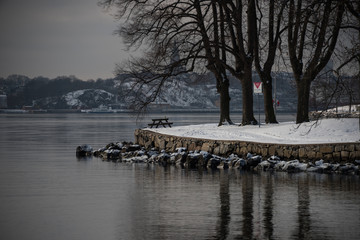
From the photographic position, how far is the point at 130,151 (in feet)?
109

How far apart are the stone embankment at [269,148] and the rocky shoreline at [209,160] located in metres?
0.32

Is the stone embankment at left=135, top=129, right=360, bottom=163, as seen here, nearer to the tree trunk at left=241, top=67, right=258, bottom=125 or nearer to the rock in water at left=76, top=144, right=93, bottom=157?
the rock in water at left=76, top=144, right=93, bottom=157

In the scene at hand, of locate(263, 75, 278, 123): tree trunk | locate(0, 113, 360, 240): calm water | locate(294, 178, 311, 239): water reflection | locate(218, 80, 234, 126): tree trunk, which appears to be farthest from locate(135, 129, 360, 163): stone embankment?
locate(263, 75, 278, 123): tree trunk

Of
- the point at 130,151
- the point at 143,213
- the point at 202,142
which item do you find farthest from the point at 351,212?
the point at 130,151

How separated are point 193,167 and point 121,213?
1233 centimetres

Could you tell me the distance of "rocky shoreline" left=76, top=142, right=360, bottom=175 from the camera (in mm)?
23594

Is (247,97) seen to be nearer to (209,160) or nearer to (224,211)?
(209,160)

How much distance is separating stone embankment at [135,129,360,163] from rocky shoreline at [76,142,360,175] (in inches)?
12.6

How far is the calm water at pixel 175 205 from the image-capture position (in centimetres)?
1241

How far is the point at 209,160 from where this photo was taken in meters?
26.9

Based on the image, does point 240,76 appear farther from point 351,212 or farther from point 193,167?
point 351,212

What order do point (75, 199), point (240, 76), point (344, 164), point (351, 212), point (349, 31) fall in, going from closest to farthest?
point (351, 212)
point (75, 199)
point (344, 164)
point (349, 31)
point (240, 76)

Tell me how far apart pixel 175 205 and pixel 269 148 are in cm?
1133

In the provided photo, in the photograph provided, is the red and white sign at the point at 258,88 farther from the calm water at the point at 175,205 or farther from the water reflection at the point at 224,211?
the water reflection at the point at 224,211
